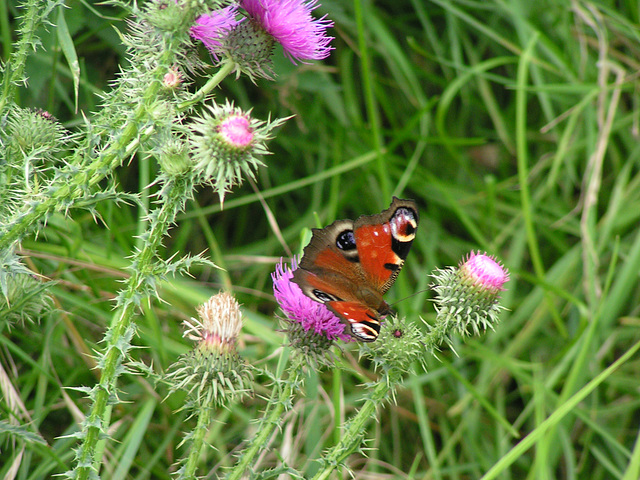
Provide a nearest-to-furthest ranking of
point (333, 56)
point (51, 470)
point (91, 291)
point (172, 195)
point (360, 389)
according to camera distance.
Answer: point (172, 195) → point (51, 470) → point (91, 291) → point (360, 389) → point (333, 56)

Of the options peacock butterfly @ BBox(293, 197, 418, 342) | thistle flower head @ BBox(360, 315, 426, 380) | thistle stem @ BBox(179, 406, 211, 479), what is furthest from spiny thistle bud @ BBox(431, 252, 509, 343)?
thistle stem @ BBox(179, 406, 211, 479)

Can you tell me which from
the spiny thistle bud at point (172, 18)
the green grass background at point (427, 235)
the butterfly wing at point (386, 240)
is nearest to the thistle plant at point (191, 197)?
the spiny thistle bud at point (172, 18)

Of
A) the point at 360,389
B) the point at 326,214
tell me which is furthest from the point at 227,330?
the point at 326,214

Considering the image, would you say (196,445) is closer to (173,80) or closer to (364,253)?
(364,253)

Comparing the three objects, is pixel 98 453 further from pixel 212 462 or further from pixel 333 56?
pixel 333 56

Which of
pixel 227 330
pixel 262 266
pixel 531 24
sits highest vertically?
pixel 531 24

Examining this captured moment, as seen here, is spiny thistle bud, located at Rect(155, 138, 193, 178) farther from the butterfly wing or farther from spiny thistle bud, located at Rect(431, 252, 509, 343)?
spiny thistle bud, located at Rect(431, 252, 509, 343)
